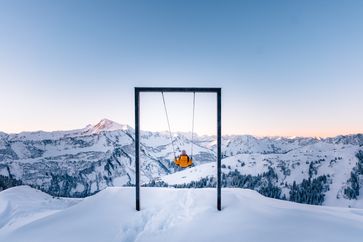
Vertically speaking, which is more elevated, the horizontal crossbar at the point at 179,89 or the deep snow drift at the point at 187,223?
the horizontal crossbar at the point at 179,89

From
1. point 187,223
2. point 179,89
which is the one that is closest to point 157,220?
point 187,223

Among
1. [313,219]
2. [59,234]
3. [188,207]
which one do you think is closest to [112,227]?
[59,234]

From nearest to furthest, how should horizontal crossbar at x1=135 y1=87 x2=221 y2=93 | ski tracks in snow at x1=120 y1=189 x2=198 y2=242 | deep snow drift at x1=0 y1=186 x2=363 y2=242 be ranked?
deep snow drift at x1=0 y1=186 x2=363 y2=242 → ski tracks in snow at x1=120 y1=189 x2=198 y2=242 → horizontal crossbar at x1=135 y1=87 x2=221 y2=93

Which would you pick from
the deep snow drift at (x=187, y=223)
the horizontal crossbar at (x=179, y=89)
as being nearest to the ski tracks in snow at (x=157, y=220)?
the deep snow drift at (x=187, y=223)

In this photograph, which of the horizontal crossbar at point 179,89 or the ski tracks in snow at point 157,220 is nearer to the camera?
the ski tracks in snow at point 157,220

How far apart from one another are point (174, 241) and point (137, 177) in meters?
2.96

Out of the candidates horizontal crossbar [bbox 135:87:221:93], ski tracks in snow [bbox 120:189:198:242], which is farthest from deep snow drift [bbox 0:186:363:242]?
horizontal crossbar [bbox 135:87:221:93]

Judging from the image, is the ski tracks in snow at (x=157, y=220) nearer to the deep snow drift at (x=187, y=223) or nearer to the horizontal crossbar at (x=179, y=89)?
the deep snow drift at (x=187, y=223)

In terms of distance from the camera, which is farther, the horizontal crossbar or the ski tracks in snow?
the horizontal crossbar

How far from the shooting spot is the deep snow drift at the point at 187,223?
6.70 m

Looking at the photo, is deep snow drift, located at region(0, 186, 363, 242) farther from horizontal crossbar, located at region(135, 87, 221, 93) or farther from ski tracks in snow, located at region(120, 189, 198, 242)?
horizontal crossbar, located at region(135, 87, 221, 93)

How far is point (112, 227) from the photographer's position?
7.54m

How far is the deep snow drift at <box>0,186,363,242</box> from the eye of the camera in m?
6.70

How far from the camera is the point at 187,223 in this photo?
7.63m
